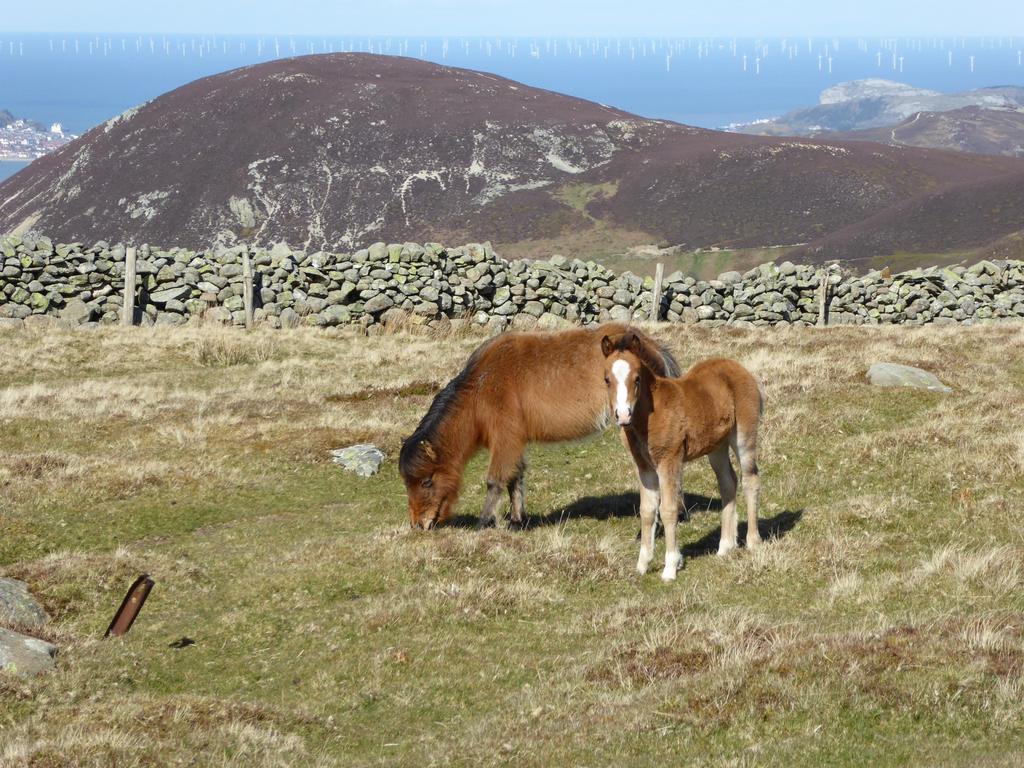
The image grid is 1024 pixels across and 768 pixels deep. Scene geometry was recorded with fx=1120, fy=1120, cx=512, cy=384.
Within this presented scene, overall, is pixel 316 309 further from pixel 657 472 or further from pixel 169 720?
pixel 169 720

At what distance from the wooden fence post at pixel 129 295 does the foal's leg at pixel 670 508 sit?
70.2 feet

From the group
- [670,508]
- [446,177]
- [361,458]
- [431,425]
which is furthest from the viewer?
[446,177]

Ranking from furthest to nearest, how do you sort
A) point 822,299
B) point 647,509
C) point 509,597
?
point 822,299
point 647,509
point 509,597

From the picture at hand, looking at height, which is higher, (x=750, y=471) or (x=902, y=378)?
(x=750, y=471)

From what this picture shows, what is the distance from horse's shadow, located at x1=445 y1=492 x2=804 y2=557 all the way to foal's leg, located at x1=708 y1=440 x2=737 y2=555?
313 mm

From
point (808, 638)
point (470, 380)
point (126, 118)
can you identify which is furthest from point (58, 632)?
point (126, 118)

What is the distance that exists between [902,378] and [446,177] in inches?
3186

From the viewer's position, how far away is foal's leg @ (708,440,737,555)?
10.8 m

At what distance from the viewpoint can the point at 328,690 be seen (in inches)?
314

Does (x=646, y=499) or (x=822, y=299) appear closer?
(x=646, y=499)

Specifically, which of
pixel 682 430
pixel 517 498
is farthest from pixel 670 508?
pixel 517 498

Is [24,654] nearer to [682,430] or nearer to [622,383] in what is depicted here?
[622,383]

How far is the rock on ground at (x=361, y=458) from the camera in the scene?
48.1 ft

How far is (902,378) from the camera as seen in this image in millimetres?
18609
